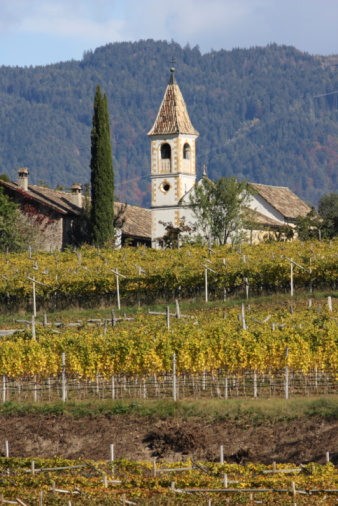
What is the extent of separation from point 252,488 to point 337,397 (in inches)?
413

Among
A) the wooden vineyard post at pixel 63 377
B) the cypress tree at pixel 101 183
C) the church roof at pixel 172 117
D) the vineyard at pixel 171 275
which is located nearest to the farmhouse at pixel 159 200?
the church roof at pixel 172 117

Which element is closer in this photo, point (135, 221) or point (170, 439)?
point (170, 439)

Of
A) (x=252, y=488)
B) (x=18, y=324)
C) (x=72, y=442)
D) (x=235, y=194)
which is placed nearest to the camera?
(x=252, y=488)

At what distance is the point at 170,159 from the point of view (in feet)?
268

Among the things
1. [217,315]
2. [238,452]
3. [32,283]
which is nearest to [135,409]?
[238,452]

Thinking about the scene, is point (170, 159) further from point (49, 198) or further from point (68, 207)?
point (49, 198)

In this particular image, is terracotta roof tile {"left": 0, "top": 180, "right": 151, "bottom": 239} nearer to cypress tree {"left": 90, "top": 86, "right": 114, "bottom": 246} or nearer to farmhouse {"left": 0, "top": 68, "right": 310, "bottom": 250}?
farmhouse {"left": 0, "top": 68, "right": 310, "bottom": 250}

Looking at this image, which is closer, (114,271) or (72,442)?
(72,442)

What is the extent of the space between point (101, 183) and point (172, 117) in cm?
1108

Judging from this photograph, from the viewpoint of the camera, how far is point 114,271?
61.3m

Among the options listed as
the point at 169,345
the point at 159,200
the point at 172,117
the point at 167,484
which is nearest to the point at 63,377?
the point at 169,345

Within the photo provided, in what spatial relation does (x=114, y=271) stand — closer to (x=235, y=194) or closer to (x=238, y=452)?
(x=235, y=194)

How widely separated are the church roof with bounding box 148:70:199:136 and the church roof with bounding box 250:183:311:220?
733 cm

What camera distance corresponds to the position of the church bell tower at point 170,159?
80062 millimetres
